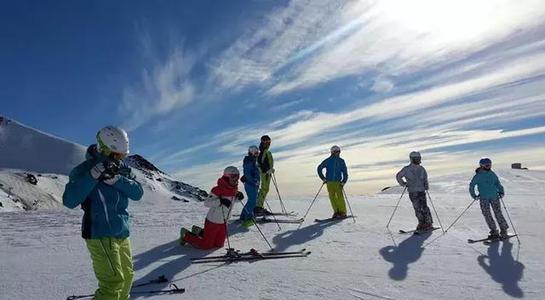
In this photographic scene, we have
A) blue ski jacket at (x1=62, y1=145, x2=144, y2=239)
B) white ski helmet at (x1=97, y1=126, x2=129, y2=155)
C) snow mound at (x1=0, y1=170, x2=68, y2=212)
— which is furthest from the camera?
snow mound at (x1=0, y1=170, x2=68, y2=212)

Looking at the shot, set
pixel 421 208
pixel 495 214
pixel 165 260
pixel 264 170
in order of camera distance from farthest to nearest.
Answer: pixel 264 170
pixel 421 208
pixel 495 214
pixel 165 260

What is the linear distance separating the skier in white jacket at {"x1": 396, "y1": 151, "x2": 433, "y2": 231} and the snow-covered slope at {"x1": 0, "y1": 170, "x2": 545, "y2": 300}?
684mm

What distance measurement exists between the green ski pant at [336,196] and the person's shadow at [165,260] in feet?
16.9

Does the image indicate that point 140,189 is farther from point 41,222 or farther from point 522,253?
point 41,222

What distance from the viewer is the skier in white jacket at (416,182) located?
1159cm

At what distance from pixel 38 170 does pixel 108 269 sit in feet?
131

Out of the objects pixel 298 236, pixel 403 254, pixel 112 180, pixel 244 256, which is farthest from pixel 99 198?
pixel 298 236

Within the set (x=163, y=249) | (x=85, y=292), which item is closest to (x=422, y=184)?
(x=163, y=249)

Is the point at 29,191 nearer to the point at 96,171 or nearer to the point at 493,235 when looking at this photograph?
the point at 493,235

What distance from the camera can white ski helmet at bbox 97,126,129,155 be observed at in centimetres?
484

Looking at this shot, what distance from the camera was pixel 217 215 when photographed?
9172mm

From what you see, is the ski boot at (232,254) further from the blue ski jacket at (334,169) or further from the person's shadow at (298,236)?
the blue ski jacket at (334,169)

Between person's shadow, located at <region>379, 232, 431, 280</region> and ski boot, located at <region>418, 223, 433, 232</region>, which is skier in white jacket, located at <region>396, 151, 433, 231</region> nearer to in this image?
ski boot, located at <region>418, 223, 433, 232</region>

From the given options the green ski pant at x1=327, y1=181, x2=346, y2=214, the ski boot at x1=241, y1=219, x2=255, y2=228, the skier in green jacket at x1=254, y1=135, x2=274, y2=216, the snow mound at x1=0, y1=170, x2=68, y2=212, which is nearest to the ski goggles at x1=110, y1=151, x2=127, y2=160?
the ski boot at x1=241, y1=219, x2=255, y2=228
